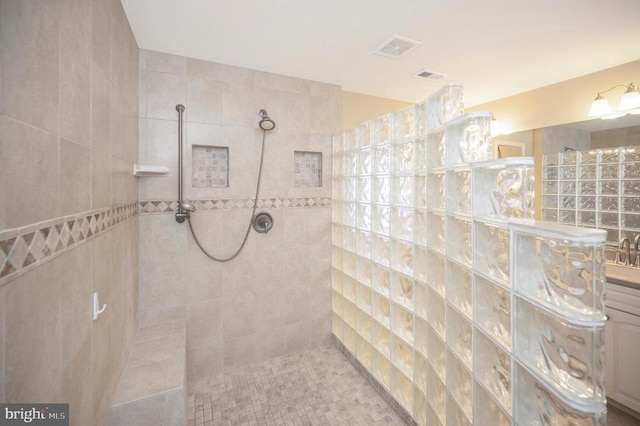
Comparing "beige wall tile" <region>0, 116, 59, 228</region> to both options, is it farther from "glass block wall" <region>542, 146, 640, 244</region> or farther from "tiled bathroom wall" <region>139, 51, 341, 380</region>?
"glass block wall" <region>542, 146, 640, 244</region>

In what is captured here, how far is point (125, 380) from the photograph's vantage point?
4.58 ft

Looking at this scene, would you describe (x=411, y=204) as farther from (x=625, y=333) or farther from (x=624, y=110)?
(x=624, y=110)

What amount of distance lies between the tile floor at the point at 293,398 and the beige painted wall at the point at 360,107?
217 centimetres

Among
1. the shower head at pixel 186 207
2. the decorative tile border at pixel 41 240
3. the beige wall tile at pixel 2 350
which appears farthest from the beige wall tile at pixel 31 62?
the shower head at pixel 186 207

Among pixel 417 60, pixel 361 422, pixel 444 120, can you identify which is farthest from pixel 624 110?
pixel 361 422

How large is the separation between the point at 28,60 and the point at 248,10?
1174 millimetres

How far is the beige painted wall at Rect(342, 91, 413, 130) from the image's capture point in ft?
8.77

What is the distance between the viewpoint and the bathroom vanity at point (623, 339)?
1650 millimetres

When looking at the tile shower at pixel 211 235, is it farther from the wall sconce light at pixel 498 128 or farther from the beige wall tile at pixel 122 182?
the wall sconce light at pixel 498 128

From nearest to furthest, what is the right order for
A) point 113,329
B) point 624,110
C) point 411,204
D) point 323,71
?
point 113,329
point 411,204
point 624,110
point 323,71

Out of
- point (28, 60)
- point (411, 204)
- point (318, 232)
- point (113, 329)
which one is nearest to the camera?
point (28, 60)

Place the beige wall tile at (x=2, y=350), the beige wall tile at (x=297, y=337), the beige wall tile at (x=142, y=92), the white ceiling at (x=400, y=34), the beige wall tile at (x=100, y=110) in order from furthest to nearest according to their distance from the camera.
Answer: the beige wall tile at (x=297, y=337) < the beige wall tile at (x=142, y=92) < the white ceiling at (x=400, y=34) < the beige wall tile at (x=100, y=110) < the beige wall tile at (x=2, y=350)

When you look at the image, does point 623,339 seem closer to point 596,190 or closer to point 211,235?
point 596,190

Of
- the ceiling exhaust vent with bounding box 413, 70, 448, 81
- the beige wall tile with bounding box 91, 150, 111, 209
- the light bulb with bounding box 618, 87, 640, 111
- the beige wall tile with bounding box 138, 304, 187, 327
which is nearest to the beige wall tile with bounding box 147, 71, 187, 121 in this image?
the beige wall tile with bounding box 91, 150, 111, 209
